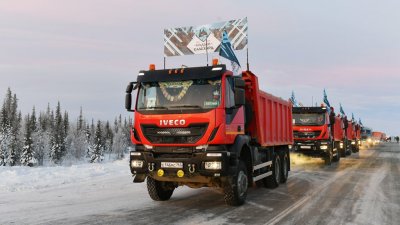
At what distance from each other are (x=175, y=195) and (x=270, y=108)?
3741 millimetres

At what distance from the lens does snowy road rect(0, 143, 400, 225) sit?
284 inches

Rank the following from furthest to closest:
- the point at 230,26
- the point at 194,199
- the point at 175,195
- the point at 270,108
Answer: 1. the point at 230,26
2. the point at 270,108
3. the point at 175,195
4. the point at 194,199

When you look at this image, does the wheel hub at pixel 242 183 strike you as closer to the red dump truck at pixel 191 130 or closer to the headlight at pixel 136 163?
the red dump truck at pixel 191 130

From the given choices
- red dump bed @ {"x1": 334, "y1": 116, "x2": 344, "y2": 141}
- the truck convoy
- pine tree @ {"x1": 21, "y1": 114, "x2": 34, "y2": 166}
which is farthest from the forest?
red dump bed @ {"x1": 334, "y1": 116, "x2": 344, "y2": 141}

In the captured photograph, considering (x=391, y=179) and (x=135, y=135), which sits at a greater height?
(x=135, y=135)

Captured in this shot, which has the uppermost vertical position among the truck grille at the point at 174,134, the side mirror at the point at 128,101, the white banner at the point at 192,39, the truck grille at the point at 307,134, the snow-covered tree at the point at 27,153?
the white banner at the point at 192,39

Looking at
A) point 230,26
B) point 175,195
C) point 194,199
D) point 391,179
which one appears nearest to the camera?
point 194,199

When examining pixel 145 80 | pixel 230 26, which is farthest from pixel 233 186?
pixel 230 26

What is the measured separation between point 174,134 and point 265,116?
365 cm

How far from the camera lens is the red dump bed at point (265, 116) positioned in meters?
10.2

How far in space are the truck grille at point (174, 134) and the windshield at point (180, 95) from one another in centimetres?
42

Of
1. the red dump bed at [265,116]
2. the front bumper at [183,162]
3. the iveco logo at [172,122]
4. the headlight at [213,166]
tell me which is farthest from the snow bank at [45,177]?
the red dump bed at [265,116]

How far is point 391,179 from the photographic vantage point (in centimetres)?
1404

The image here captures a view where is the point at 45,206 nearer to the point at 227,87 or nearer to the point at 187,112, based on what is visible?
the point at 187,112
